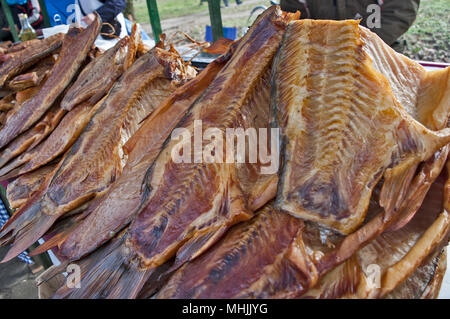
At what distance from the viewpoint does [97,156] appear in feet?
5.92

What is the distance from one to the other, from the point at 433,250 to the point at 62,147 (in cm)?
194

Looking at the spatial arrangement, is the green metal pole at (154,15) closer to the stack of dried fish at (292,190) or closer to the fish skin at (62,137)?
the fish skin at (62,137)

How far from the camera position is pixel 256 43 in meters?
1.51

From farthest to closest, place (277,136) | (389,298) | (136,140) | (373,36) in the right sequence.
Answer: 1. (136,140)
2. (373,36)
3. (277,136)
4. (389,298)

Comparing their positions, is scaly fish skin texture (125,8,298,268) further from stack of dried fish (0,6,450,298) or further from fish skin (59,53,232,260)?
fish skin (59,53,232,260)

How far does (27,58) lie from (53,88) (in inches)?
28.1

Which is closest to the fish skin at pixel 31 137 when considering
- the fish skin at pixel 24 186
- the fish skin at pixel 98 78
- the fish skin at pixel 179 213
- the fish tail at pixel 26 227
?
the fish skin at pixel 98 78

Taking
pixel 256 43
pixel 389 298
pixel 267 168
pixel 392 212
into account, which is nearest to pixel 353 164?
pixel 392 212

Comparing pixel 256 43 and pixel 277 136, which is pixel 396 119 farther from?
pixel 256 43

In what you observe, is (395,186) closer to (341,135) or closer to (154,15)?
(341,135)

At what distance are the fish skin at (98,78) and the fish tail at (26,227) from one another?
779 millimetres

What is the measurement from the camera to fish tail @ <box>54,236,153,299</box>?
1.17 meters

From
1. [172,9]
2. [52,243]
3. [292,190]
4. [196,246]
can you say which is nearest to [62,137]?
[52,243]

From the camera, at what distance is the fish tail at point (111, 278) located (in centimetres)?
117
